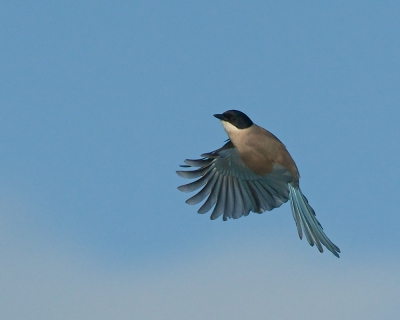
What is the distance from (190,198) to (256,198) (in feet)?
2.74

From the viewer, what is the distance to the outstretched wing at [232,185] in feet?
23.8

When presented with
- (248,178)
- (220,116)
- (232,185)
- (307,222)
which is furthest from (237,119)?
(307,222)

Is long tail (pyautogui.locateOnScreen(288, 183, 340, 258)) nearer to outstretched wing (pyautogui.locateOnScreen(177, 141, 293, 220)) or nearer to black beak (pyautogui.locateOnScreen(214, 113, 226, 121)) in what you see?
outstretched wing (pyautogui.locateOnScreen(177, 141, 293, 220))

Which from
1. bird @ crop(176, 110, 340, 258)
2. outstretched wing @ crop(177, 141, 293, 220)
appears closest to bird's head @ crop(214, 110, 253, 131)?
bird @ crop(176, 110, 340, 258)

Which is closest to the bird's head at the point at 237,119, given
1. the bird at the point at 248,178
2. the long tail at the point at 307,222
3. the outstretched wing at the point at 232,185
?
the bird at the point at 248,178

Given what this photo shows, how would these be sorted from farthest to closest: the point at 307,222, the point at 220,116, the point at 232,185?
the point at 232,185, the point at 220,116, the point at 307,222

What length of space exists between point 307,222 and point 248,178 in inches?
35.4

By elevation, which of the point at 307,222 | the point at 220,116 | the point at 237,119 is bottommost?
the point at 307,222

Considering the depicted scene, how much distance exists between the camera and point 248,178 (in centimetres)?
745

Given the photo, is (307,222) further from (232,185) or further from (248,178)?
(232,185)

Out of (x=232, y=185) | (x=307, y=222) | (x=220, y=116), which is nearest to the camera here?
(x=307, y=222)

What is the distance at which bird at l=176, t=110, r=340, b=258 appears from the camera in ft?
23.1

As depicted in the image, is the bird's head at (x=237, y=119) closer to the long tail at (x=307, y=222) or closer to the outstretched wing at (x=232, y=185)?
the outstretched wing at (x=232, y=185)

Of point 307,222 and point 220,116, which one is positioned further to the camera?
point 220,116
